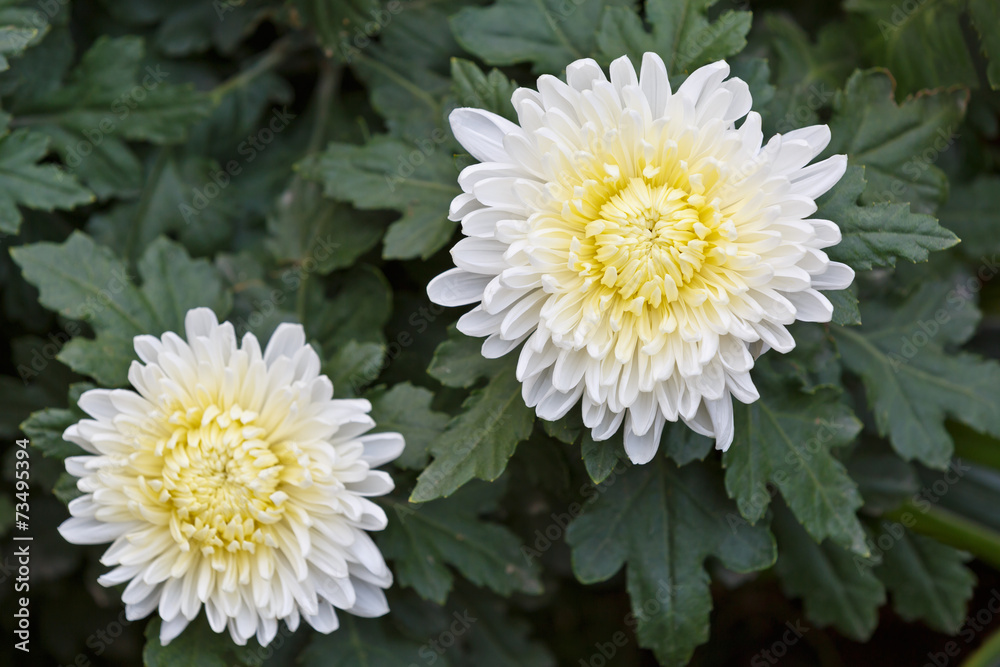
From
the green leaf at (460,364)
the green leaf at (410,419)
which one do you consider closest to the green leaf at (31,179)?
the green leaf at (410,419)

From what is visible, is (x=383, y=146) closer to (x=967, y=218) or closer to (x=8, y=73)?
(x=8, y=73)

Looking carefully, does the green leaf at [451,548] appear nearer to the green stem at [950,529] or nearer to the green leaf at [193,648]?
the green leaf at [193,648]

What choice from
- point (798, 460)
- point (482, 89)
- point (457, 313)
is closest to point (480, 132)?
point (482, 89)

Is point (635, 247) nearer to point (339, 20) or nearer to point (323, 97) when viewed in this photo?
point (339, 20)

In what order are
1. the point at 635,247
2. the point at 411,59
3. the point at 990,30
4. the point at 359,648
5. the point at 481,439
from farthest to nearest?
the point at 411,59, the point at 359,648, the point at 990,30, the point at 481,439, the point at 635,247

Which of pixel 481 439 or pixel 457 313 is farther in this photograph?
pixel 457 313

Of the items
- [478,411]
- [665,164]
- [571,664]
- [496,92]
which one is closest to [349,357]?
[478,411]
